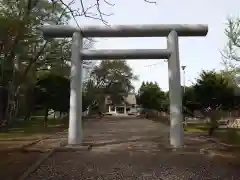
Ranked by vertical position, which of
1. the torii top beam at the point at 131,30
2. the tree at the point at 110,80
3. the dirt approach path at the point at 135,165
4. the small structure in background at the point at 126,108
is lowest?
the dirt approach path at the point at 135,165

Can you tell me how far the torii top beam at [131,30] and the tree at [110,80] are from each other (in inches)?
1427

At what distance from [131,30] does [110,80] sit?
4527 cm

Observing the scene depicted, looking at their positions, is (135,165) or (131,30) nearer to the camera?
(135,165)

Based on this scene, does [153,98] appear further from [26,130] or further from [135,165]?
[135,165]

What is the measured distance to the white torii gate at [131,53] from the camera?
12.0 meters

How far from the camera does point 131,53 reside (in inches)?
487

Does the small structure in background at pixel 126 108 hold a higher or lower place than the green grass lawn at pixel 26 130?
higher

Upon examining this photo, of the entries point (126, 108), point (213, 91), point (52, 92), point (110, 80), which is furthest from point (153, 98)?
point (52, 92)

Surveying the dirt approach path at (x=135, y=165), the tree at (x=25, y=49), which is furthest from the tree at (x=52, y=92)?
the dirt approach path at (x=135, y=165)

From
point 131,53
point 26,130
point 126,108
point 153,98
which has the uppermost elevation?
point 153,98

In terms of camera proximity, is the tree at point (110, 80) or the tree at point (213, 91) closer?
the tree at point (213, 91)

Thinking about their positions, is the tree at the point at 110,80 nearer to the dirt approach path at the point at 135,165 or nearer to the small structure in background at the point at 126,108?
the small structure in background at the point at 126,108

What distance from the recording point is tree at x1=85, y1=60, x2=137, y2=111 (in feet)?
173

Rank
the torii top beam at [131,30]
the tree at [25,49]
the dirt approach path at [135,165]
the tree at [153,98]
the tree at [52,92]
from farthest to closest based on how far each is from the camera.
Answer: the tree at [153,98] < the tree at [52,92] < the tree at [25,49] < the torii top beam at [131,30] < the dirt approach path at [135,165]
